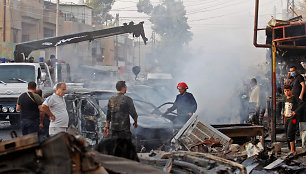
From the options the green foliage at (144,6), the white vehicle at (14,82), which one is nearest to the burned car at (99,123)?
the white vehicle at (14,82)

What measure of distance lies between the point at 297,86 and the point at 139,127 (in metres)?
4.05

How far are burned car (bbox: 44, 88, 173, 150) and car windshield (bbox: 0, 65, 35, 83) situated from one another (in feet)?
13.5

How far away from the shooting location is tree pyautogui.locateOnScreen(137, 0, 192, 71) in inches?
1789

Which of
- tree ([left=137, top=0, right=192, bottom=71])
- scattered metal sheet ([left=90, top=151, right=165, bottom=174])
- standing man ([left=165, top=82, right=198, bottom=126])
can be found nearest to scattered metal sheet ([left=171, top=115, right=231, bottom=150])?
standing man ([left=165, top=82, right=198, bottom=126])

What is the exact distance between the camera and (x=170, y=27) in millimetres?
48500

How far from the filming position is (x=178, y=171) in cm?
404

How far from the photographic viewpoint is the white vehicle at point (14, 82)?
36.7ft

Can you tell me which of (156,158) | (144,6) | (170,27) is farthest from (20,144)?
(170,27)

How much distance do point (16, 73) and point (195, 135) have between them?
25.4 feet

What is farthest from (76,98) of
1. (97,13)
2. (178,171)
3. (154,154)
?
(97,13)

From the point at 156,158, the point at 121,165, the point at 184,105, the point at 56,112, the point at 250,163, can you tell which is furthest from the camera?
the point at 184,105

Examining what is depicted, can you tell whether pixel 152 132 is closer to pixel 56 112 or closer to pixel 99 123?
pixel 99 123

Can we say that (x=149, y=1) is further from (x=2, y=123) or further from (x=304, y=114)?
(x=304, y=114)

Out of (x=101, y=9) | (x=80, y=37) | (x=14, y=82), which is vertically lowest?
(x=14, y=82)
